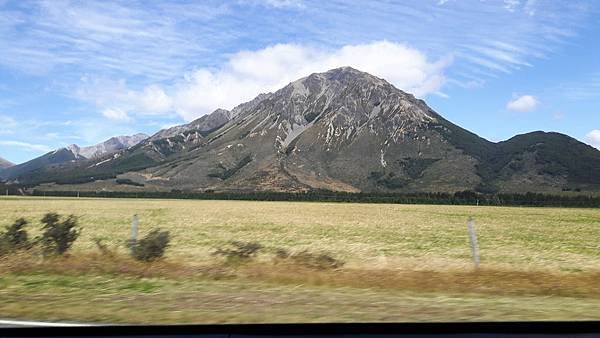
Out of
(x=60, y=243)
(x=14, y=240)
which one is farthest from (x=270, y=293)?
(x=14, y=240)

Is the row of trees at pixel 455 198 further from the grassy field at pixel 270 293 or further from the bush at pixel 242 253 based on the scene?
the bush at pixel 242 253

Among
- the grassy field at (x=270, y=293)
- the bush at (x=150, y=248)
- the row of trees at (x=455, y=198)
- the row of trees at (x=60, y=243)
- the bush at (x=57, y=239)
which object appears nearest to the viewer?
the grassy field at (x=270, y=293)

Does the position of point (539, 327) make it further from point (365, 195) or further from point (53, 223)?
point (365, 195)

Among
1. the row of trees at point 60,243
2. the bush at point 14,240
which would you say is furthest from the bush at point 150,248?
the bush at point 14,240

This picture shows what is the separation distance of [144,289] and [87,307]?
2335mm

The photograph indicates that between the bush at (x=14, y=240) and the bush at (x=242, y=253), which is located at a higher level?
the bush at (x=14, y=240)

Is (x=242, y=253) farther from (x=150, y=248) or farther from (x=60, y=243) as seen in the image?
(x=60, y=243)

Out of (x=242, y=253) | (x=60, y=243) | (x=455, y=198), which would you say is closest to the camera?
(x=242, y=253)

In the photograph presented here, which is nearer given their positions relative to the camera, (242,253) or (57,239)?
(242,253)

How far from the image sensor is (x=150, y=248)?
1570cm

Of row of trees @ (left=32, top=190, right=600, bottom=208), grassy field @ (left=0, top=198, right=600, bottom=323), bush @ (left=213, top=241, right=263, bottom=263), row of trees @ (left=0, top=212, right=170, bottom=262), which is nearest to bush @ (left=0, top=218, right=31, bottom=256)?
row of trees @ (left=0, top=212, right=170, bottom=262)

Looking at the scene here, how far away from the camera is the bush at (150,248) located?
15484 millimetres

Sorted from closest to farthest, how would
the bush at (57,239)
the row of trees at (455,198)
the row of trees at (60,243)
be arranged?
the row of trees at (60,243), the bush at (57,239), the row of trees at (455,198)

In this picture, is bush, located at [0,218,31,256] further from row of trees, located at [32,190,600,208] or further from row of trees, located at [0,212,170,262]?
row of trees, located at [32,190,600,208]
